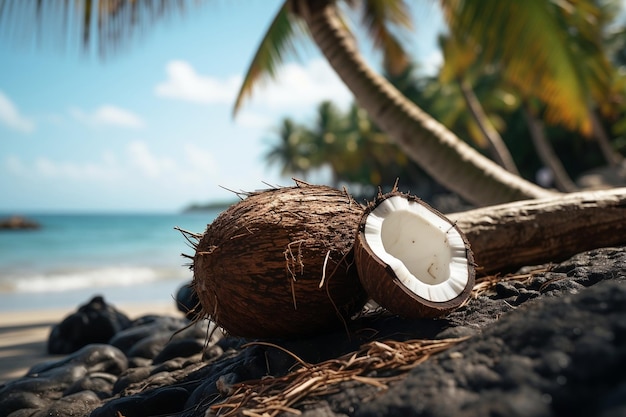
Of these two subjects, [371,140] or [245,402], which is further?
[371,140]

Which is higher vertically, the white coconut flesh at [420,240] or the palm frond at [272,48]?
the palm frond at [272,48]

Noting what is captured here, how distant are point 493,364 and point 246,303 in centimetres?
133

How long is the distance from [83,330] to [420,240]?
Answer: 14.7ft

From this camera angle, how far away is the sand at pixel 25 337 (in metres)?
5.37

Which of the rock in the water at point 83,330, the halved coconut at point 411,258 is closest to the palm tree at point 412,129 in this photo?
the halved coconut at point 411,258

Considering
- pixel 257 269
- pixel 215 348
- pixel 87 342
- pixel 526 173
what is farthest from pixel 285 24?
pixel 526 173

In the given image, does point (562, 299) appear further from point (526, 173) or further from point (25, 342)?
point (526, 173)

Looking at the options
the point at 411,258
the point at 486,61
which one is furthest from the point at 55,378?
the point at 486,61

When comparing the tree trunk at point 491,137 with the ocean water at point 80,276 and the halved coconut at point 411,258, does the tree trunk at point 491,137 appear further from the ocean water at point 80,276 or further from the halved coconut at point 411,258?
the halved coconut at point 411,258

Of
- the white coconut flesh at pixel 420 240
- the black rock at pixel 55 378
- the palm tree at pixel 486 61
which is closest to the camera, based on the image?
the white coconut flesh at pixel 420 240

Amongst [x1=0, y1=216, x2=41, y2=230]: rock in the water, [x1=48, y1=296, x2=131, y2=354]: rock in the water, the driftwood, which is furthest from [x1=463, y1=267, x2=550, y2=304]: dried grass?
[x1=0, y1=216, x2=41, y2=230]: rock in the water

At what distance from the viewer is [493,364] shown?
5.41ft

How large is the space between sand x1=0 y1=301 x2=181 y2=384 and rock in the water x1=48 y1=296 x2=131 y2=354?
A: 144mm

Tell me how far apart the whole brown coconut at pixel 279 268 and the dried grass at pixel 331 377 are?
42 centimetres
